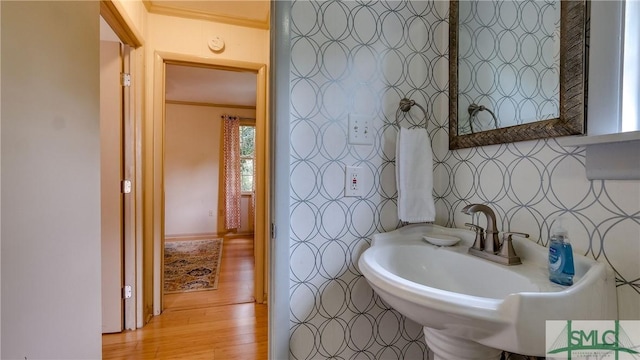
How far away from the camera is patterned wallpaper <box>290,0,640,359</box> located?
1.00 metres

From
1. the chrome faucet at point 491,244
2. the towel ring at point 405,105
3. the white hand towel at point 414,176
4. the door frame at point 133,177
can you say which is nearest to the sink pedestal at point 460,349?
the chrome faucet at point 491,244

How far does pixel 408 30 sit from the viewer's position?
1135 millimetres

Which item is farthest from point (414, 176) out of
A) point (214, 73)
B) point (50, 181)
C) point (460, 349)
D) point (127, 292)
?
point (214, 73)

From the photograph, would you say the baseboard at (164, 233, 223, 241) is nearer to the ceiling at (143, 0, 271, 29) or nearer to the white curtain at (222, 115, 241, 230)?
the white curtain at (222, 115, 241, 230)

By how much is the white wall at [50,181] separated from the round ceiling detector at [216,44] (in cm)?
100

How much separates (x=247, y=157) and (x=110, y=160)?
3.46 meters

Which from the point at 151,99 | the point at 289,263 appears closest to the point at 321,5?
the point at 289,263

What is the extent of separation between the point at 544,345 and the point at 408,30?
1.14m

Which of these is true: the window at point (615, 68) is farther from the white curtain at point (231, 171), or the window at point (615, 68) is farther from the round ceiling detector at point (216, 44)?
the white curtain at point (231, 171)

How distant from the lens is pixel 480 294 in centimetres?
85

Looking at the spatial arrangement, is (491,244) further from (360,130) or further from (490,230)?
(360,130)

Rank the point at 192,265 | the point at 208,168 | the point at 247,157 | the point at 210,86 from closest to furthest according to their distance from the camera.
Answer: the point at 192,265
the point at 210,86
the point at 208,168
the point at 247,157

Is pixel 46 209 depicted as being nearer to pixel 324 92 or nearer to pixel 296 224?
pixel 296 224

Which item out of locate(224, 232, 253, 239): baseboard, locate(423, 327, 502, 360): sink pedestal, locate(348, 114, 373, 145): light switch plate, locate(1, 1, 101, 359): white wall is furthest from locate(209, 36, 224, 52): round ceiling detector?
locate(224, 232, 253, 239): baseboard
